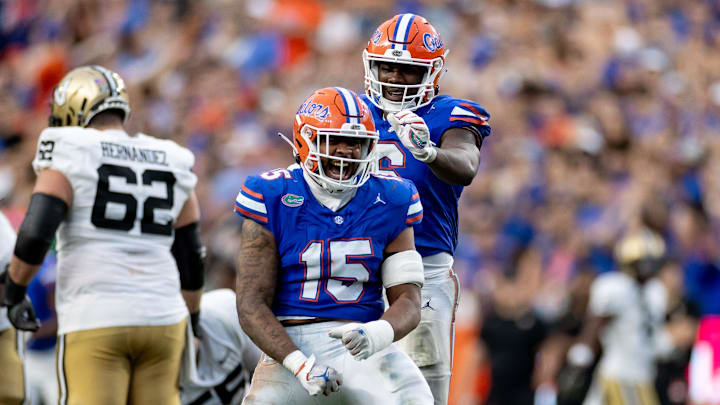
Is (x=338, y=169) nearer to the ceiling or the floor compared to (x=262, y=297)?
nearer to the ceiling

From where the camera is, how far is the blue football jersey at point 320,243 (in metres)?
4.25

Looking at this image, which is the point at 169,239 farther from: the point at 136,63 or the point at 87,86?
the point at 136,63

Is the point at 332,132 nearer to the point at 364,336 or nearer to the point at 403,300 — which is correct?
the point at 403,300

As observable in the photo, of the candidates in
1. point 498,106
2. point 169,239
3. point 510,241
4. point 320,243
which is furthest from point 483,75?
point 320,243

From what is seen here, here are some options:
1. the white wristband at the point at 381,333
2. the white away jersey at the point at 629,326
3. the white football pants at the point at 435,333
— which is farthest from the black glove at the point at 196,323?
the white away jersey at the point at 629,326

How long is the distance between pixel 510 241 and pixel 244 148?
12.0 feet

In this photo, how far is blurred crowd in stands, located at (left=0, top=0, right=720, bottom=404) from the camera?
10922mm

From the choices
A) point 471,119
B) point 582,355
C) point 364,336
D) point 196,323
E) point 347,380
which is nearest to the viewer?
point 364,336

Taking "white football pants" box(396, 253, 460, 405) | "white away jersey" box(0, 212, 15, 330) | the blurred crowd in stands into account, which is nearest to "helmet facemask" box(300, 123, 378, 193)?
"white football pants" box(396, 253, 460, 405)

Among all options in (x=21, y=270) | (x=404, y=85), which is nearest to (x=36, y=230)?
(x=21, y=270)

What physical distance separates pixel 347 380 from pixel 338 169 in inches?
31.6

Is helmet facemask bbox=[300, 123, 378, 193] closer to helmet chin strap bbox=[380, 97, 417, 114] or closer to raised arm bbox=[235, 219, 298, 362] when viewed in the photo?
raised arm bbox=[235, 219, 298, 362]

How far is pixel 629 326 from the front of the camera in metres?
9.38

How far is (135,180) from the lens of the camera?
5.46 meters
